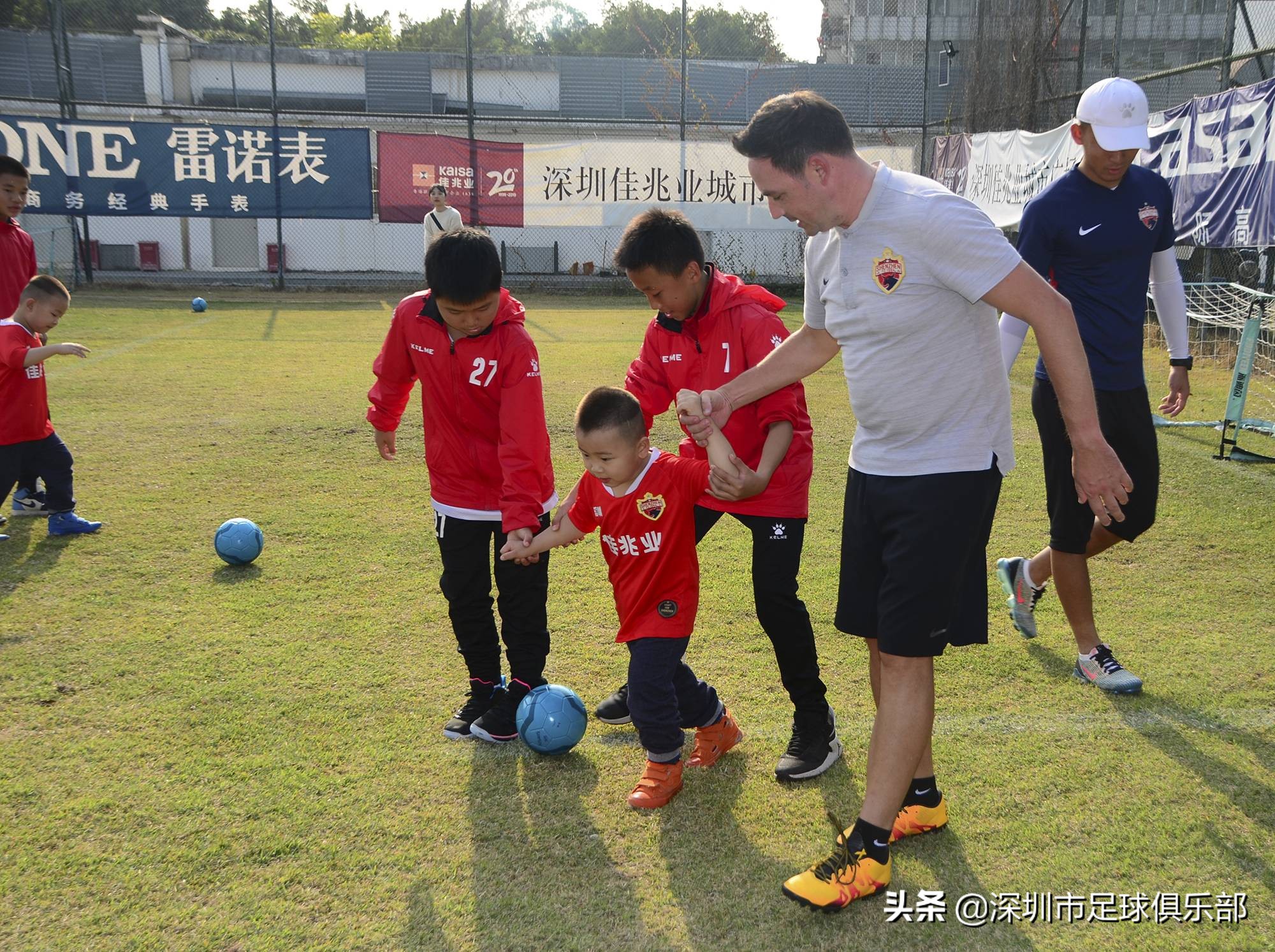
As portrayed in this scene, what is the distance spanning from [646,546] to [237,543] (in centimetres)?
288

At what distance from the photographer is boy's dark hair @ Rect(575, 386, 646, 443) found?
3.11m

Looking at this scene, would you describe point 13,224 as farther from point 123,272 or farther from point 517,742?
point 123,272

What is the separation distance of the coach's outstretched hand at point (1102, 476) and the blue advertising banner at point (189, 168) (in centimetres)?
1864

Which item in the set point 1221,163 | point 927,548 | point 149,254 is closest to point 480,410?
point 927,548

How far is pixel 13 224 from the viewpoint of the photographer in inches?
268

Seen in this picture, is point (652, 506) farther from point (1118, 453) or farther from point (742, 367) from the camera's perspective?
point (1118, 453)

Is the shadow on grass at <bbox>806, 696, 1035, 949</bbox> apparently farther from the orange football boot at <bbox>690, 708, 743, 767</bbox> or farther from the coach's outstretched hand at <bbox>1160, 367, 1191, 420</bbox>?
the coach's outstretched hand at <bbox>1160, 367, 1191, 420</bbox>

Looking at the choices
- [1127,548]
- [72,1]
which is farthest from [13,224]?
[72,1]

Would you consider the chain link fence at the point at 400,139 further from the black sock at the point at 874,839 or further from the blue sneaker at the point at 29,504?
the black sock at the point at 874,839

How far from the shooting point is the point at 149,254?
27797mm

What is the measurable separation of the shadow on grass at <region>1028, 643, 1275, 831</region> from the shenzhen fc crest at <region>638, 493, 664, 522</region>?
1.92 metres

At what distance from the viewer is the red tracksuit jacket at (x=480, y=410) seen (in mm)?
3393

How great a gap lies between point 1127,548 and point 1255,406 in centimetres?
492

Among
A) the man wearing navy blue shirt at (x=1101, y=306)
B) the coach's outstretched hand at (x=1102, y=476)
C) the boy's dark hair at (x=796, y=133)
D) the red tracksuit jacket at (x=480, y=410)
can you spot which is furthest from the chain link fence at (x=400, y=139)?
the coach's outstretched hand at (x=1102, y=476)
